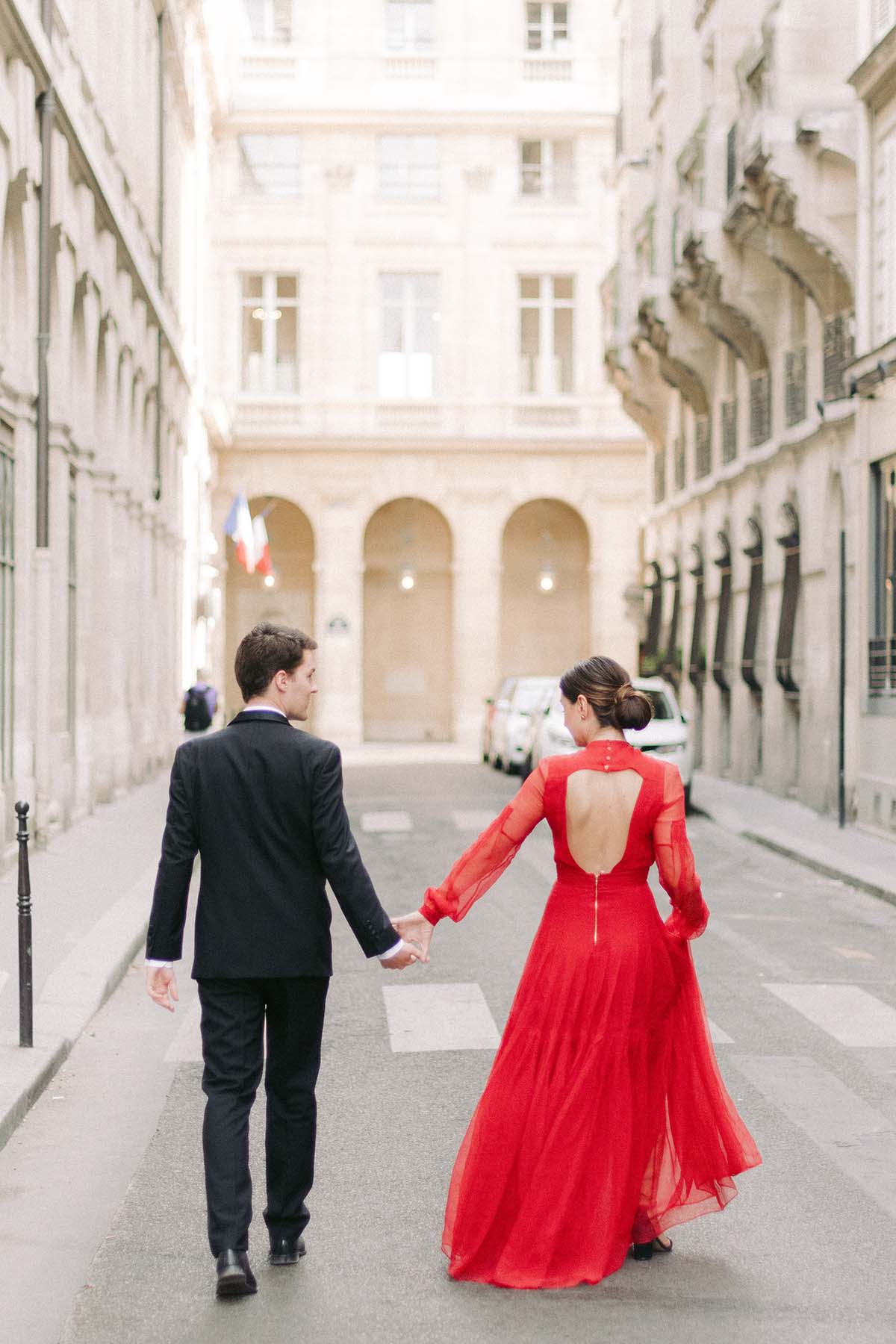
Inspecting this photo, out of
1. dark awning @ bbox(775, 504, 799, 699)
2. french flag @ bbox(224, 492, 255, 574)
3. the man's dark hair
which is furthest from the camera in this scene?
french flag @ bbox(224, 492, 255, 574)

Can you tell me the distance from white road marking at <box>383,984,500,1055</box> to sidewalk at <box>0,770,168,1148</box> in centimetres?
151

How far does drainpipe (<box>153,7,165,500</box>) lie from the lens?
26875mm

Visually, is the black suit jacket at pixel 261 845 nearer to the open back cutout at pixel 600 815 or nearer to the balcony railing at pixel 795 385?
the open back cutout at pixel 600 815

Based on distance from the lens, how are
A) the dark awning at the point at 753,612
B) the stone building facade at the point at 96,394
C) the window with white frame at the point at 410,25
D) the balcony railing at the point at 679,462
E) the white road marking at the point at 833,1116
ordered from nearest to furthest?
the white road marking at the point at 833,1116, the stone building facade at the point at 96,394, the dark awning at the point at 753,612, the balcony railing at the point at 679,462, the window with white frame at the point at 410,25

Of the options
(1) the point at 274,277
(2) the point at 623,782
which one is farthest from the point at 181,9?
(2) the point at 623,782

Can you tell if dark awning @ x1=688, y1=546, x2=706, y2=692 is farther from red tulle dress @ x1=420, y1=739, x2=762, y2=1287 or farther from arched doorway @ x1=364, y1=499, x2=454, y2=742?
red tulle dress @ x1=420, y1=739, x2=762, y2=1287

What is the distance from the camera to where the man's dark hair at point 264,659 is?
4.68 meters

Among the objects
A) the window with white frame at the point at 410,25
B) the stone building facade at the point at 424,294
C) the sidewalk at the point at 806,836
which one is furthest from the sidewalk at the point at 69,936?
the window with white frame at the point at 410,25

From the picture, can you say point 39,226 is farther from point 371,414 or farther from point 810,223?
point 371,414

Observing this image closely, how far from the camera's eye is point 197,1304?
4.54m

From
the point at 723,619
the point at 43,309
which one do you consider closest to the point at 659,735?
the point at 723,619

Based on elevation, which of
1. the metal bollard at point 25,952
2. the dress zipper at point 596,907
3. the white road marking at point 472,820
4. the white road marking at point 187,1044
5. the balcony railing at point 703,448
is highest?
the balcony railing at point 703,448

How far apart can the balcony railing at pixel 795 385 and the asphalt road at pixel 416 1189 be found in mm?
14022

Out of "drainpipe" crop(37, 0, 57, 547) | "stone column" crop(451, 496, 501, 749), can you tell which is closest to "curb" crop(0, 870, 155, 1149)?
"drainpipe" crop(37, 0, 57, 547)
